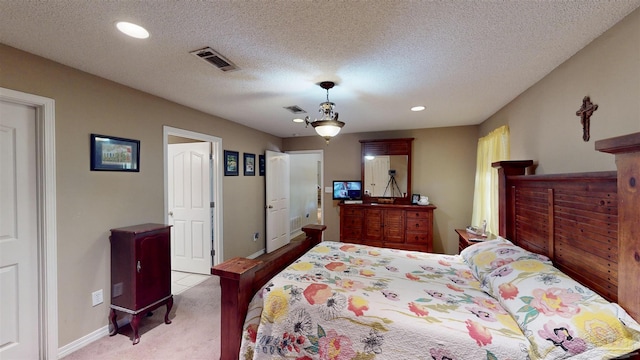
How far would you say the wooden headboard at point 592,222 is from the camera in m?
1.07

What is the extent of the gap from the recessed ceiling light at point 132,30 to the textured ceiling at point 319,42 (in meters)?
0.04

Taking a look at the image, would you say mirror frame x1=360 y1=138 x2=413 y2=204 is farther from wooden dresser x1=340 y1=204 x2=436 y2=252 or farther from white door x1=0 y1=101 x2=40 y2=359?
white door x1=0 y1=101 x2=40 y2=359

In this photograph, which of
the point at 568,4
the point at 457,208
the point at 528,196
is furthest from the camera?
the point at 457,208

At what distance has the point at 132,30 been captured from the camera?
1505 millimetres

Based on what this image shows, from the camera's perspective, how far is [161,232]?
8.03 ft

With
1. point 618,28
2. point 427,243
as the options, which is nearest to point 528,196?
point 618,28

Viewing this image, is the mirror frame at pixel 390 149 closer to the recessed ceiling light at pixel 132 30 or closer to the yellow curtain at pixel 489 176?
the yellow curtain at pixel 489 176

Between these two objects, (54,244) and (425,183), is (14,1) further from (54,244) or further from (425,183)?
(425,183)

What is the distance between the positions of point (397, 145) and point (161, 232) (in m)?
3.81

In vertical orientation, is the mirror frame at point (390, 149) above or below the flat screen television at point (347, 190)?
above

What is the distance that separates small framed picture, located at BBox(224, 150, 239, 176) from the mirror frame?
2.29m

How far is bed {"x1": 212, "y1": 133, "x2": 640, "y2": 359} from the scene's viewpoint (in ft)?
3.60

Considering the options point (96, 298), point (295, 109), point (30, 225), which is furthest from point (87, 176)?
point (295, 109)

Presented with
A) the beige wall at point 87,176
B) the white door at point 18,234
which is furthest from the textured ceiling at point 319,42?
the white door at point 18,234
